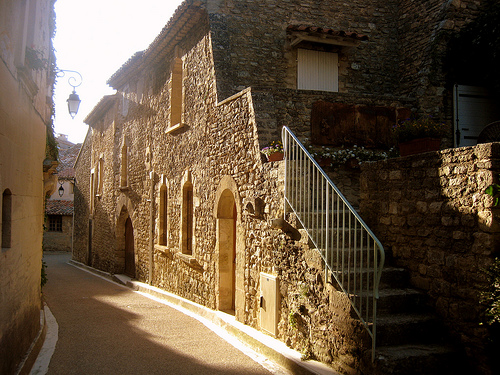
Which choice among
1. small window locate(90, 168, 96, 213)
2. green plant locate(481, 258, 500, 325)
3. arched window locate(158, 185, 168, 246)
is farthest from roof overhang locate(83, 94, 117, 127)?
green plant locate(481, 258, 500, 325)

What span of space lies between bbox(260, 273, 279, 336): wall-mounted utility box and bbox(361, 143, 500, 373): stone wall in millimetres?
1621

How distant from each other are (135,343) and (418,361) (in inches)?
168

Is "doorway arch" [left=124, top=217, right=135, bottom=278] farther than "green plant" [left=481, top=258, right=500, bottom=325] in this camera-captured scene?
Yes

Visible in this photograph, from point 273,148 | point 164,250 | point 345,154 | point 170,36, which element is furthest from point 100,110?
point 273,148

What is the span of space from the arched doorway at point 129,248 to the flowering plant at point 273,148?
392 inches

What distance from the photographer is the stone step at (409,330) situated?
4461mm

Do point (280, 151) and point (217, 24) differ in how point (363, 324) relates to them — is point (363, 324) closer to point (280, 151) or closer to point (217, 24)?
point (280, 151)

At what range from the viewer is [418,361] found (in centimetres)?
417

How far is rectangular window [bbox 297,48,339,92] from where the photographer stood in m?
10.3

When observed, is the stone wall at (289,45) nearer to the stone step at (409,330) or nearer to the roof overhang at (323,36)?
the roof overhang at (323,36)

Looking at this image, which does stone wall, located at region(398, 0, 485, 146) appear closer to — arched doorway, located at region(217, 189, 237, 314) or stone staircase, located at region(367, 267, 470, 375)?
arched doorway, located at region(217, 189, 237, 314)

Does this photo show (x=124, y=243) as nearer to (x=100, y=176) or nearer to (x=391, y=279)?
(x=100, y=176)

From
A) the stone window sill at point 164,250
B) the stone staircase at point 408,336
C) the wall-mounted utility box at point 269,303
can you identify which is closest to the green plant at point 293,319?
the wall-mounted utility box at point 269,303

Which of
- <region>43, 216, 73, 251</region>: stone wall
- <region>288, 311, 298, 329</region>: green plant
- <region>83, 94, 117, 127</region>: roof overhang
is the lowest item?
<region>43, 216, 73, 251</region>: stone wall
